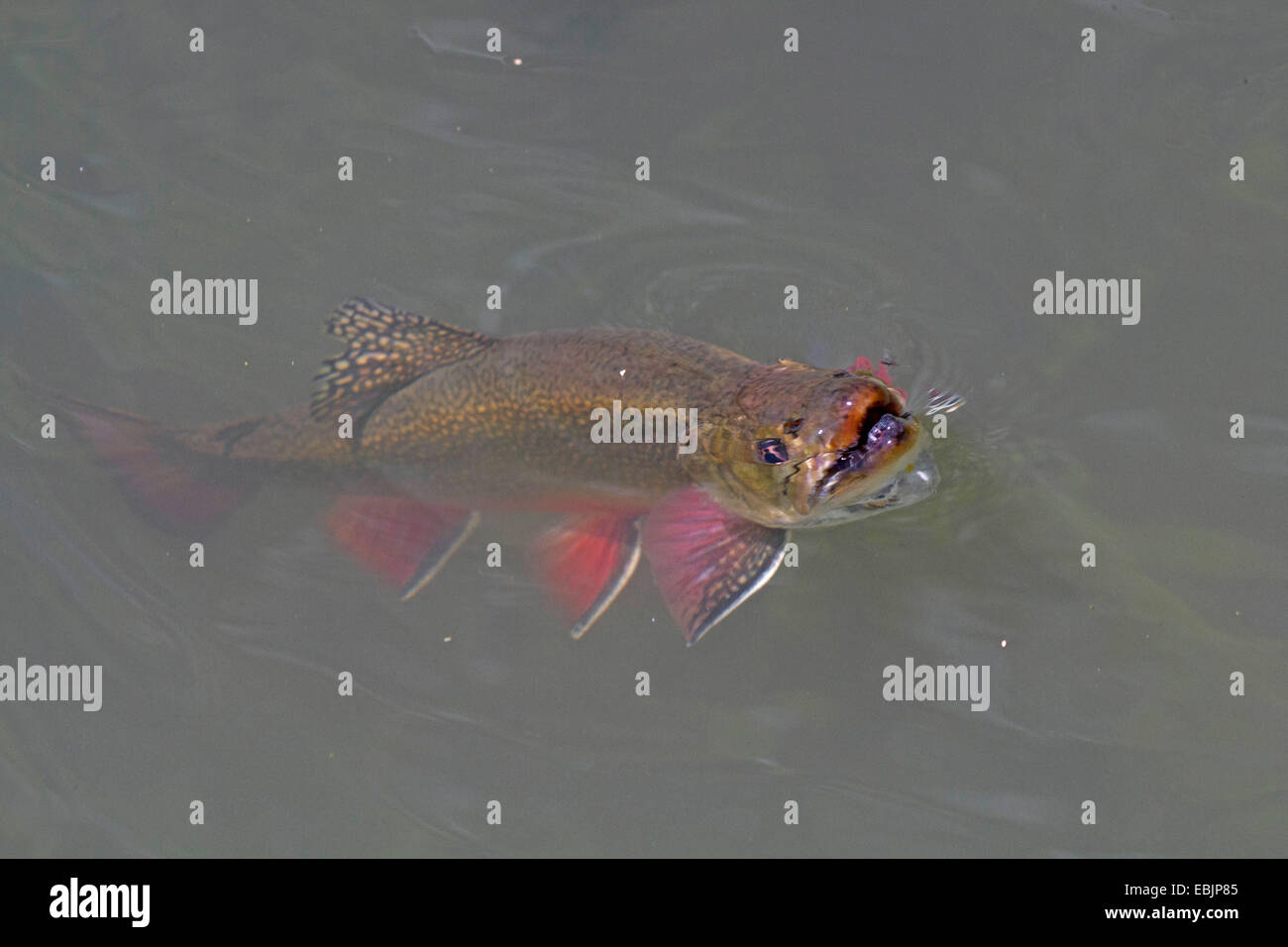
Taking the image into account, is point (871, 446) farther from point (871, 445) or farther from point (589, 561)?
point (589, 561)

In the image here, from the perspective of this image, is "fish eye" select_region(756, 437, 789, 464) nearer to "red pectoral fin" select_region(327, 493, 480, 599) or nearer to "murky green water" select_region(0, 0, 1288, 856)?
"murky green water" select_region(0, 0, 1288, 856)

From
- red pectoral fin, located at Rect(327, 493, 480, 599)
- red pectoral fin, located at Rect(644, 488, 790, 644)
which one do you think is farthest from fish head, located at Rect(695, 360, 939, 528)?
red pectoral fin, located at Rect(327, 493, 480, 599)

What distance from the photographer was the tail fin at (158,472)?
20.7 feet

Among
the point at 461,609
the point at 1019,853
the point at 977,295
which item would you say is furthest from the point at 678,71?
the point at 1019,853

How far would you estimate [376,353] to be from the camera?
5.57 meters

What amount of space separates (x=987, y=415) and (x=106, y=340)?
6.18 m

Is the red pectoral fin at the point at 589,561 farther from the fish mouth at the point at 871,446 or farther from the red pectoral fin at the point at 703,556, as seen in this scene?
the fish mouth at the point at 871,446

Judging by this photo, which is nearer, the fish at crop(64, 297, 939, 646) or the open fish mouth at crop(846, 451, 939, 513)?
the fish at crop(64, 297, 939, 646)

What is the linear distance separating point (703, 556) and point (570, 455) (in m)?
0.92

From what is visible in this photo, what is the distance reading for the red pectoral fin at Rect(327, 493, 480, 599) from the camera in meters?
6.07

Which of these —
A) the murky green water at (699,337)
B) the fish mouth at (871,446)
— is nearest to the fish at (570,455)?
the fish mouth at (871,446)

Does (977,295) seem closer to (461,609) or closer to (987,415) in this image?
(987,415)

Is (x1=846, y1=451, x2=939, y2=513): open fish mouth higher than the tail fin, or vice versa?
the tail fin

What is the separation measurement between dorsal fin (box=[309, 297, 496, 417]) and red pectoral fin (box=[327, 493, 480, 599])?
0.72m
